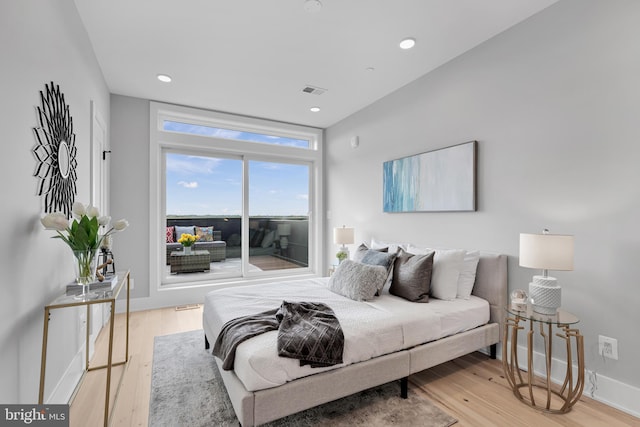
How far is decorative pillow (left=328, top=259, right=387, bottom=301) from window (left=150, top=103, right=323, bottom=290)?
2.44m

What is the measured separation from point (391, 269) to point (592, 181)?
1620 millimetres

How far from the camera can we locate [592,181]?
2.05m

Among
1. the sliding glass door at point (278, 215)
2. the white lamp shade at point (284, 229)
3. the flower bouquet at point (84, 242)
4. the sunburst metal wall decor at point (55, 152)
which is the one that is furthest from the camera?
the white lamp shade at point (284, 229)

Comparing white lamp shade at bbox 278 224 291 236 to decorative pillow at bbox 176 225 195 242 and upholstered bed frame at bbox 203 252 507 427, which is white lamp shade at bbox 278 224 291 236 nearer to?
decorative pillow at bbox 176 225 195 242

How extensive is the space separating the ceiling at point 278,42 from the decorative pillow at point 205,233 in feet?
6.16

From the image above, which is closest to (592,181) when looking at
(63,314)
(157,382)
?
(157,382)

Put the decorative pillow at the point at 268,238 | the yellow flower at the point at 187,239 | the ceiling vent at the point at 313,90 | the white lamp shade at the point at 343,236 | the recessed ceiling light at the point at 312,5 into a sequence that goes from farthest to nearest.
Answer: the decorative pillow at the point at 268,238 < the yellow flower at the point at 187,239 < the white lamp shade at the point at 343,236 < the ceiling vent at the point at 313,90 < the recessed ceiling light at the point at 312,5

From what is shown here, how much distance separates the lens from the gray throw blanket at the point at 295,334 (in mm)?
1661

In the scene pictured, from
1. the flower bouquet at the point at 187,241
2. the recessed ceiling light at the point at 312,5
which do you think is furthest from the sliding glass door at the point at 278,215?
the recessed ceiling light at the point at 312,5

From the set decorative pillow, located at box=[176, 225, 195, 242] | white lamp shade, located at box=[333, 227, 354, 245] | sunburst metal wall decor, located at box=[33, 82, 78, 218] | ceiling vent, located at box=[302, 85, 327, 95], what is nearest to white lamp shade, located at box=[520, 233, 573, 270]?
white lamp shade, located at box=[333, 227, 354, 245]

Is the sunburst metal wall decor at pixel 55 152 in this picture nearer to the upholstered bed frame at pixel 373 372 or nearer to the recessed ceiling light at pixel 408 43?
the upholstered bed frame at pixel 373 372

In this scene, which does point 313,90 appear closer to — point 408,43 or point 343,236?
point 408,43

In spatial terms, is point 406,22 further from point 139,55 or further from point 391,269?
point 139,55

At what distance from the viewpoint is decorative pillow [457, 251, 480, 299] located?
261 centimetres
